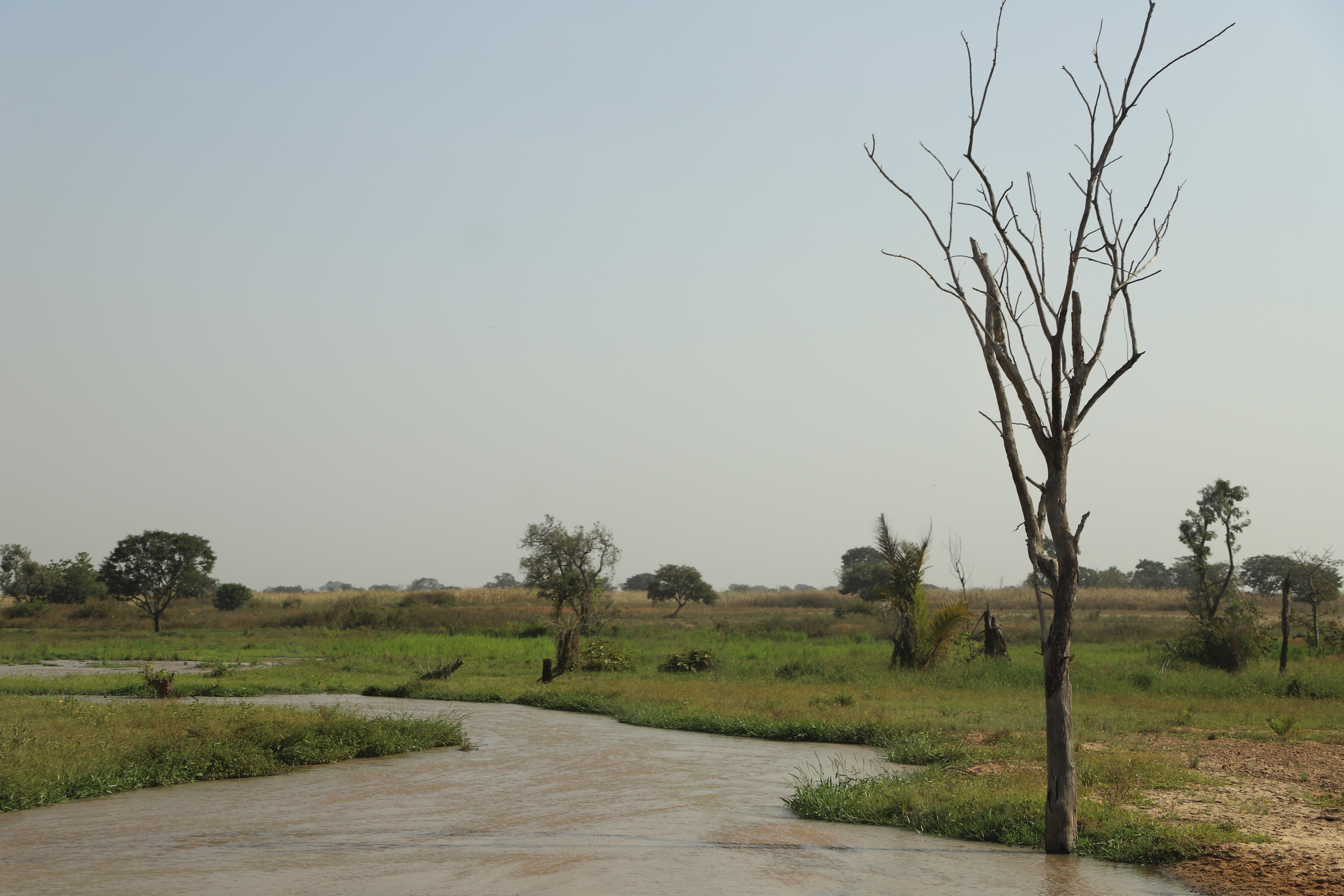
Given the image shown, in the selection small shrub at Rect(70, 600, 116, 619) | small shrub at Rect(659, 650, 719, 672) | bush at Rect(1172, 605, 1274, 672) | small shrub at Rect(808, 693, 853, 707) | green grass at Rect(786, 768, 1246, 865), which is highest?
bush at Rect(1172, 605, 1274, 672)

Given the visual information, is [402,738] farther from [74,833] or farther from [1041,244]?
[1041,244]

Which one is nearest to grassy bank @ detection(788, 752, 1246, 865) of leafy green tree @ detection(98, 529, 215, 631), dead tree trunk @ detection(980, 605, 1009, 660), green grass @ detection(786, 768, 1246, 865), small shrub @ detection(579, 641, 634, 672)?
green grass @ detection(786, 768, 1246, 865)

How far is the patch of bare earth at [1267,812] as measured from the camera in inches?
286

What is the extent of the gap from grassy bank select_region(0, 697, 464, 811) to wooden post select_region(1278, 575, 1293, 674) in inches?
759

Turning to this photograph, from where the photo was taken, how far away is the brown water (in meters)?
7.55

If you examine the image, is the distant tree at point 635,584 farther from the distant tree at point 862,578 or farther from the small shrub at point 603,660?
the small shrub at point 603,660

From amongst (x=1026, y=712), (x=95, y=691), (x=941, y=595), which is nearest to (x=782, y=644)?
(x=1026, y=712)

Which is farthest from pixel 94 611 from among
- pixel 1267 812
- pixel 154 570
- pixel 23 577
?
pixel 1267 812

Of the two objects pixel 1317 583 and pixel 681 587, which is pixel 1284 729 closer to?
pixel 1317 583

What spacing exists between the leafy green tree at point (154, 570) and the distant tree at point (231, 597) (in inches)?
444

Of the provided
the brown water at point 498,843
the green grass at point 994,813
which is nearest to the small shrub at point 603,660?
the brown water at point 498,843

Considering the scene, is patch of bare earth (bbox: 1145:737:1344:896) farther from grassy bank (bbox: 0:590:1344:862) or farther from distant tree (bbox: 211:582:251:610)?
distant tree (bbox: 211:582:251:610)

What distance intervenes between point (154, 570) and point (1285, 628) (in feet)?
168

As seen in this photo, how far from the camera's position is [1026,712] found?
17.4 meters
